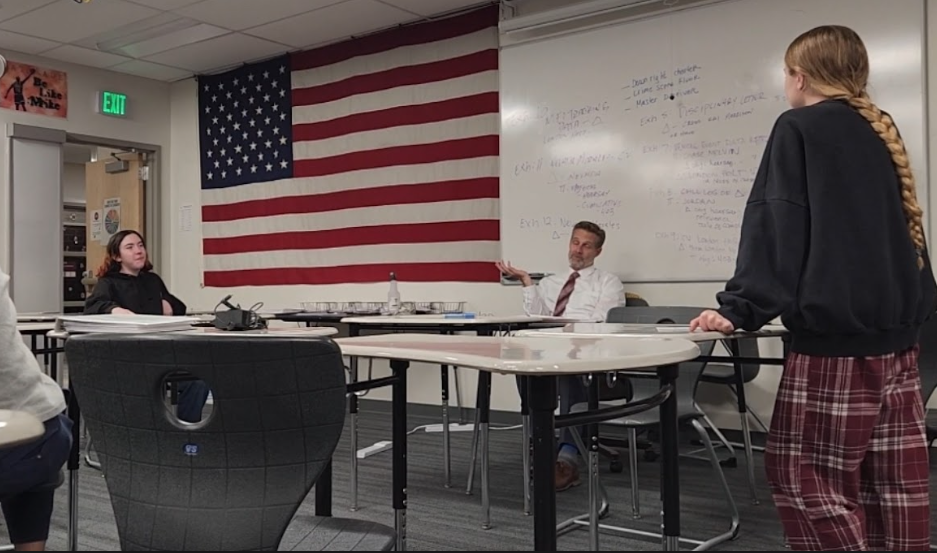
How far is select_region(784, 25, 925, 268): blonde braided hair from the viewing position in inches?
64.9

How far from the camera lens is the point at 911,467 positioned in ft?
5.32

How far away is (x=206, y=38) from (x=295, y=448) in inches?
194

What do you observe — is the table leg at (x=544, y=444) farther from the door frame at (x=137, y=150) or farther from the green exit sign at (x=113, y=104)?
the green exit sign at (x=113, y=104)

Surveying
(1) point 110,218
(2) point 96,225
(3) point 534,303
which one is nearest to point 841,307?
(3) point 534,303

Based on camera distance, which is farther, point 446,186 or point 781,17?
point 446,186

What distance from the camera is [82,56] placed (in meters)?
5.76

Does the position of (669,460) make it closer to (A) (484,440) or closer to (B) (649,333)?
(B) (649,333)

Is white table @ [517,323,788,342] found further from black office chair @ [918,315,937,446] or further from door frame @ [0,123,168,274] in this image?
door frame @ [0,123,168,274]

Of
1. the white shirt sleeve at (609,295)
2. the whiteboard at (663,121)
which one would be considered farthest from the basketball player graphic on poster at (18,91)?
the white shirt sleeve at (609,295)

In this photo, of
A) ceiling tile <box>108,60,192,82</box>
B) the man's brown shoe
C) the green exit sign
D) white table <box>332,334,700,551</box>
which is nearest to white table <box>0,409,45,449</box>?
white table <box>332,334,700,551</box>

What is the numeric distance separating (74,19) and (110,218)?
2072 millimetres

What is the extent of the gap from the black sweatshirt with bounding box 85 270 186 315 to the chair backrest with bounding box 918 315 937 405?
3281 millimetres

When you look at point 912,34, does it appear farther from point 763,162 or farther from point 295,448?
point 295,448

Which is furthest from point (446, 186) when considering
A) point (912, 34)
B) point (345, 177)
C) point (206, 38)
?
point (912, 34)
